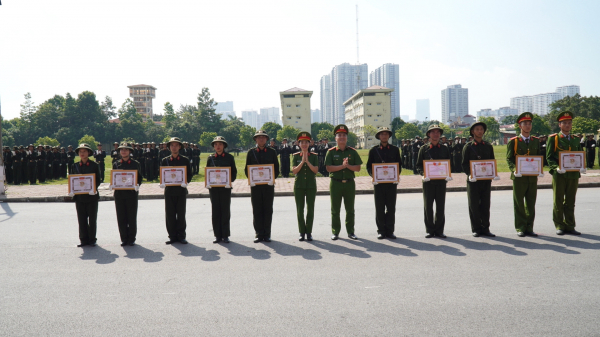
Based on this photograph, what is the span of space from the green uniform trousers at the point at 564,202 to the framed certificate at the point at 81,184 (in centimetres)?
846

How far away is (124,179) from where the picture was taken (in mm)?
7465

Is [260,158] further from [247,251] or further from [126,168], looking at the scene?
[126,168]

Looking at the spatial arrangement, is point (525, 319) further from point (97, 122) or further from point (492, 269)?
point (97, 122)

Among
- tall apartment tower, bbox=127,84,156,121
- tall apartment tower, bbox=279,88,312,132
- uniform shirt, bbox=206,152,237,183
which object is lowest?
uniform shirt, bbox=206,152,237,183

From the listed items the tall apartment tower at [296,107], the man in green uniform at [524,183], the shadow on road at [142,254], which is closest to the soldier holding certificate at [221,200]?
the shadow on road at [142,254]

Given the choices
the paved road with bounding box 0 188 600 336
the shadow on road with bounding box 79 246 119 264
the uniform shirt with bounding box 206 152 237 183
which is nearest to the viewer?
the paved road with bounding box 0 188 600 336

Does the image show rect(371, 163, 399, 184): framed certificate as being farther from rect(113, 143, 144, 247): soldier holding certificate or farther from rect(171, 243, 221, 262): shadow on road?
rect(113, 143, 144, 247): soldier holding certificate

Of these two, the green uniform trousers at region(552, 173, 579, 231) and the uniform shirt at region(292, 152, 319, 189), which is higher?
the uniform shirt at region(292, 152, 319, 189)

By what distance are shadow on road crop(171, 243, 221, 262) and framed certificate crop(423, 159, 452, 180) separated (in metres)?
4.04

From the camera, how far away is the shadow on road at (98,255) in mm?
6285

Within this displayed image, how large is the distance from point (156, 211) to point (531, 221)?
906cm

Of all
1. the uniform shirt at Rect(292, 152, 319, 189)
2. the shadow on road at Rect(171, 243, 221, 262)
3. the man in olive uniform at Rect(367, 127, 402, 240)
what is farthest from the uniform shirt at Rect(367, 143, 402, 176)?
the shadow on road at Rect(171, 243, 221, 262)

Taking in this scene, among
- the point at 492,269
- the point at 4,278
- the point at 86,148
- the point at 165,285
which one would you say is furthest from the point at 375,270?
the point at 86,148

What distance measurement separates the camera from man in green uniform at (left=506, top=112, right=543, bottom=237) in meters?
7.24
